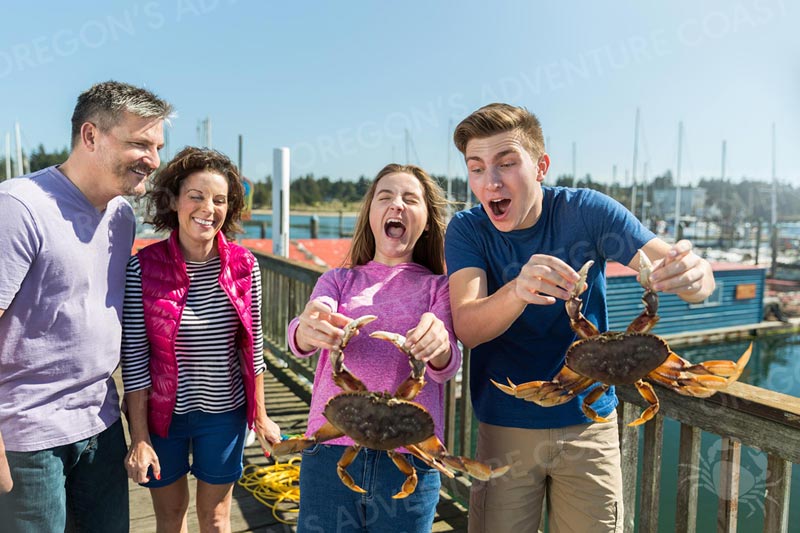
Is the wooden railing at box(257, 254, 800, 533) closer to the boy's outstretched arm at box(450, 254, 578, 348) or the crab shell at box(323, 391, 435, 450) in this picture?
the boy's outstretched arm at box(450, 254, 578, 348)

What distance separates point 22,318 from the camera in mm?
2070

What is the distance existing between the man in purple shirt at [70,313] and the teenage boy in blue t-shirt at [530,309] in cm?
132

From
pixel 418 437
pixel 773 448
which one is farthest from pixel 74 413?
pixel 773 448

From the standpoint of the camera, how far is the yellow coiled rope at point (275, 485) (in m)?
3.98

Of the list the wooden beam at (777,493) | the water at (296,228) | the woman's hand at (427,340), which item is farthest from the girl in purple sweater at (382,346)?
the water at (296,228)

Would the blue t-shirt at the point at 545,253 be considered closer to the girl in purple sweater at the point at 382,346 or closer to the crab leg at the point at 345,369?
the girl in purple sweater at the point at 382,346

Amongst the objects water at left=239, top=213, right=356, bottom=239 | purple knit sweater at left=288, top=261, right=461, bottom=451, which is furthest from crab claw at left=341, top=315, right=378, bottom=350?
water at left=239, top=213, right=356, bottom=239

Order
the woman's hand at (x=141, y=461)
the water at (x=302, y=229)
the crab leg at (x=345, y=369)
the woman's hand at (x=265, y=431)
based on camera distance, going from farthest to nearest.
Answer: the water at (x=302, y=229), the woman's hand at (x=265, y=431), the woman's hand at (x=141, y=461), the crab leg at (x=345, y=369)

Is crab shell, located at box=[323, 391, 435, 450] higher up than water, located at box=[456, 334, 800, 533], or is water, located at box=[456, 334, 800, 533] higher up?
crab shell, located at box=[323, 391, 435, 450]

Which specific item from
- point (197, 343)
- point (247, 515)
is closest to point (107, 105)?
point (197, 343)

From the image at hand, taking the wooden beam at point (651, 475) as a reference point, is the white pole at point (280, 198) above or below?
above

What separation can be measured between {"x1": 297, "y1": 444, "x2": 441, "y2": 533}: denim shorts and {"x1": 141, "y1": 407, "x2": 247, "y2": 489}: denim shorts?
669 mm

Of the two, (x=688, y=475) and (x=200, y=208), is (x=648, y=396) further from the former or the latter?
(x=200, y=208)

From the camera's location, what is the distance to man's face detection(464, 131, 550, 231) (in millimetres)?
2084
